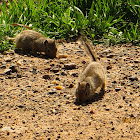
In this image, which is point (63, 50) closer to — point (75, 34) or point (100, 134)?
point (75, 34)

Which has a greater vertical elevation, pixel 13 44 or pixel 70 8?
pixel 70 8

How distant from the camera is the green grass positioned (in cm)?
740

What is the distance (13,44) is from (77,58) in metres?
1.69

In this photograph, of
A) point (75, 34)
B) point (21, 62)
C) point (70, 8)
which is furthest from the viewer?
point (70, 8)

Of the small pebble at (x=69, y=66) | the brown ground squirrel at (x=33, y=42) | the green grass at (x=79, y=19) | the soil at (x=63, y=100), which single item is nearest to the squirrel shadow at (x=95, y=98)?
the soil at (x=63, y=100)

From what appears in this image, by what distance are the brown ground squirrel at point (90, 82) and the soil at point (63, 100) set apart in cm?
12

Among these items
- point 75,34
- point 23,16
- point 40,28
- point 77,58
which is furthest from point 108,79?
point 23,16

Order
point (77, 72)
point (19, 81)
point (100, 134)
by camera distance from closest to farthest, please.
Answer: point (100, 134)
point (19, 81)
point (77, 72)

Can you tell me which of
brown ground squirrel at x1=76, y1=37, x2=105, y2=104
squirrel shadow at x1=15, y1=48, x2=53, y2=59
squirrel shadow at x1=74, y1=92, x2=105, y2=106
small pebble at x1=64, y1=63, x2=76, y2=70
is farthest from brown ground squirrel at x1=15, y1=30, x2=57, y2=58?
squirrel shadow at x1=74, y1=92, x2=105, y2=106

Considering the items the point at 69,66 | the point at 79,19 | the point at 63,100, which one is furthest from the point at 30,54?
the point at 63,100

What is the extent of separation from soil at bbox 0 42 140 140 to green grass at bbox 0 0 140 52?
0.96 meters

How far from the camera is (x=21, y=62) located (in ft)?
19.6

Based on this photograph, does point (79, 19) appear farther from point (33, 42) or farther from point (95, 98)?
point (95, 98)

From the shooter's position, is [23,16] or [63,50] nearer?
[63,50]
